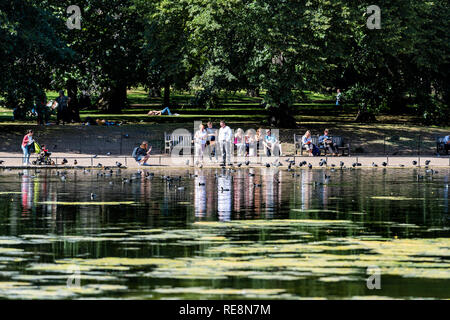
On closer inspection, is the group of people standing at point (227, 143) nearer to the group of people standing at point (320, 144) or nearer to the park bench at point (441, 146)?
the group of people standing at point (320, 144)

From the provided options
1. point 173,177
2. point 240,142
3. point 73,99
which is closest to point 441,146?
point 240,142

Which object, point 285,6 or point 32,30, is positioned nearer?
point 32,30

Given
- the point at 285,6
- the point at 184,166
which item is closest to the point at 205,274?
the point at 184,166

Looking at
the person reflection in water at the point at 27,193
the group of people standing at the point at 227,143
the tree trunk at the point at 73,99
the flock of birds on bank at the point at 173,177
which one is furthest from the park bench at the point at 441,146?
the person reflection in water at the point at 27,193

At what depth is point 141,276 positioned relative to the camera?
532 inches

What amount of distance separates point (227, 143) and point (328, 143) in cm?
715

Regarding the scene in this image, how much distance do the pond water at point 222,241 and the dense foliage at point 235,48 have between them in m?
19.3

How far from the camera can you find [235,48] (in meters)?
52.0

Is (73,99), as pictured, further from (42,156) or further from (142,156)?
(42,156)

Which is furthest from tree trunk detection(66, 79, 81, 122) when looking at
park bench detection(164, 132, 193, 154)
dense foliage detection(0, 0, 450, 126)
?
park bench detection(164, 132, 193, 154)

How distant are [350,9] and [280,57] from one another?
462 centimetres
